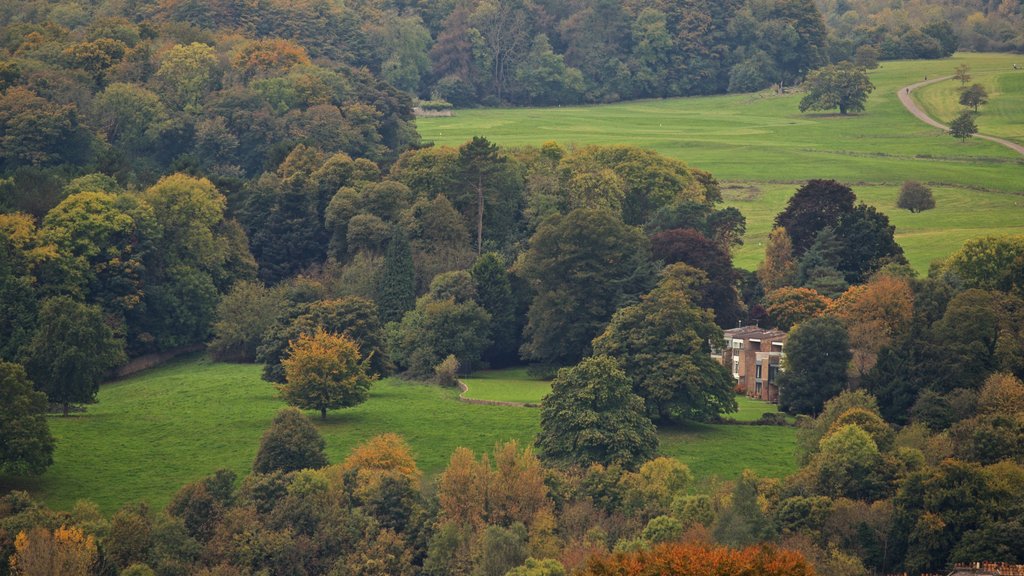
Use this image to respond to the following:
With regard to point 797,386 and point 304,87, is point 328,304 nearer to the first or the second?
point 797,386

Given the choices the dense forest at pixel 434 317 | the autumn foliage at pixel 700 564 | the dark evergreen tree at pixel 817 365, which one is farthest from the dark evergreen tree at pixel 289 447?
the autumn foliage at pixel 700 564

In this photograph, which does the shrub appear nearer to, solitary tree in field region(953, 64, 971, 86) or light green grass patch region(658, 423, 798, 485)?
light green grass patch region(658, 423, 798, 485)

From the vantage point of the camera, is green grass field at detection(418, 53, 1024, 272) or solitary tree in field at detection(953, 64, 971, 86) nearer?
green grass field at detection(418, 53, 1024, 272)

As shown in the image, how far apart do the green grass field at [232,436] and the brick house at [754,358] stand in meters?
3.26

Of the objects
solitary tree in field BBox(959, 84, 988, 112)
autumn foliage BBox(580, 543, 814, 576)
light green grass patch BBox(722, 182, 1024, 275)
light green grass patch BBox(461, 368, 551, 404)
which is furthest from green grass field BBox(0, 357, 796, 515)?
solitary tree in field BBox(959, 84, 988, 112)

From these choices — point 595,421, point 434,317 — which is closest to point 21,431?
point 595,421

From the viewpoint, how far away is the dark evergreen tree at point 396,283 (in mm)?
111125

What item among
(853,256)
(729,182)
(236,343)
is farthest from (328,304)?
(729,182)

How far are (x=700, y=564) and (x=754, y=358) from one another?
49.8 meters

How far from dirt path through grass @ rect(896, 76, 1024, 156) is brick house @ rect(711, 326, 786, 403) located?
6360 cm

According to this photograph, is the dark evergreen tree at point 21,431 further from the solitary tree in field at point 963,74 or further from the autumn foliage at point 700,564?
the solitary tree in field at point 963,74

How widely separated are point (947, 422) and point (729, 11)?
117 m

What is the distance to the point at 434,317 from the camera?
105 metres

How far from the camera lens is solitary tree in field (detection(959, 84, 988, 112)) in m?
177
